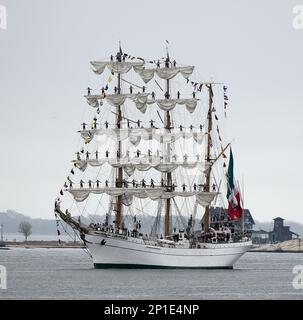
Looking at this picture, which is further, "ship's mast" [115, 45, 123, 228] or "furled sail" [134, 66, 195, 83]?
"furled sail" [134, 66, 195, 83]

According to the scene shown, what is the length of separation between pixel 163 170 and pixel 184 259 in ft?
34.3

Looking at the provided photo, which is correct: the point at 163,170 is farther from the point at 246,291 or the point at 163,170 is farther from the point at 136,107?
the point at 246,291

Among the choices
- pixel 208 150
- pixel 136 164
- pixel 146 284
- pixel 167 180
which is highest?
pixel 208 150

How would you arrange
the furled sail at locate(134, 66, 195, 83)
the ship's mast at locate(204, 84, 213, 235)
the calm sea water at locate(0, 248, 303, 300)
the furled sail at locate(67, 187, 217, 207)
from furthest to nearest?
the ship's mast at locate(204, 84, 213, 235), the furled sail at locate(134, 66, 195, 83), the furled sail at locate(67, 187, 217, 207), the calm sea water at locate(0, 248, 303, 300)

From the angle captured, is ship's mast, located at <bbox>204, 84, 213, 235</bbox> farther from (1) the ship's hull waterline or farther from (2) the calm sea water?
(2) the calm sea water

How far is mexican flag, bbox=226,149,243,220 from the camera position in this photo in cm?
12875

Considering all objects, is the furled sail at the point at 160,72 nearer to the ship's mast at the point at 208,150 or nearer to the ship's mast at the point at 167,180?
the ship's mast at the point at 167,180

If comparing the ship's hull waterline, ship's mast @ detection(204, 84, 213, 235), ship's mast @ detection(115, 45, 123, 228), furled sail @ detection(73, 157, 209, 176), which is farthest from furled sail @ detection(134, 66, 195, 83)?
the ship's hull waterline

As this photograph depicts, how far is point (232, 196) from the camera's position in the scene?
425 ft

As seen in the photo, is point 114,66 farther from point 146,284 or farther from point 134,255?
point 146,284

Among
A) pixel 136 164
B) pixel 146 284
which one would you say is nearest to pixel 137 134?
pixel 136 164

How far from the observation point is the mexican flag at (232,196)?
129 meters

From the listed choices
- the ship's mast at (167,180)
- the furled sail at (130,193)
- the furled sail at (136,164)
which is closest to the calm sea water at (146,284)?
the ship's mast at (167,180)
